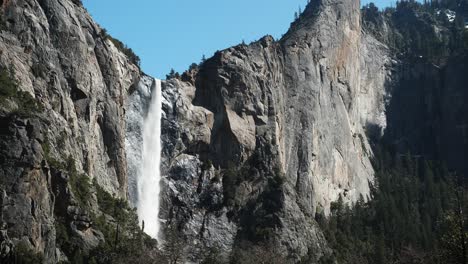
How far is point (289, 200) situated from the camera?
95.7 m

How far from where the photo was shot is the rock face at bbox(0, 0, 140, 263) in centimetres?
5875

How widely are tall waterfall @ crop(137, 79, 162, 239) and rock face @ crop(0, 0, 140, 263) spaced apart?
4966mm

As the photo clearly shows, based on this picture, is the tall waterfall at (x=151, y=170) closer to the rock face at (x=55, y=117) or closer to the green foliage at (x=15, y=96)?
the rock face at (x=55, y=117)

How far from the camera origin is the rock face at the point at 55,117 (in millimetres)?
58750

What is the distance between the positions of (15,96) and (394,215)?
73098 mm

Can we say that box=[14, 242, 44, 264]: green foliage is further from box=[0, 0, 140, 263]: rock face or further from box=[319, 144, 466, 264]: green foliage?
box=[319, 144, 466, 264]: green foliage

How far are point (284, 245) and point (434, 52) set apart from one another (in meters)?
97.0

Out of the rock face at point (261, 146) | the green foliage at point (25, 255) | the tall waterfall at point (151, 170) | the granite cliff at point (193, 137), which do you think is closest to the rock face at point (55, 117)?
the granite cliff at point (193, 137)

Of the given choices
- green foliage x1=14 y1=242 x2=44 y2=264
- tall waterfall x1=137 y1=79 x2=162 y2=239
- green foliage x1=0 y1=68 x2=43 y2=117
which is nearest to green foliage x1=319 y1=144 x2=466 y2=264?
tall waterfall x1=137 y1=79 x2=162 y2=239

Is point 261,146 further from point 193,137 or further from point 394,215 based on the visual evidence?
point 394,215

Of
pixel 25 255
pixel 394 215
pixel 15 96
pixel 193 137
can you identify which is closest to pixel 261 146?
pixel 193 137

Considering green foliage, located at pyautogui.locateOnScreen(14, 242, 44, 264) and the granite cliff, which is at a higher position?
the granite cliff

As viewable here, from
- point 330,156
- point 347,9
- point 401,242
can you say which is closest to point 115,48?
point 330,156

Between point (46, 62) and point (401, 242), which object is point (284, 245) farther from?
point (46, 62)
